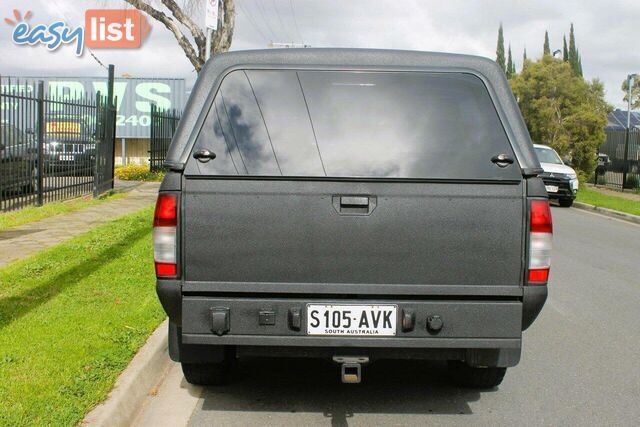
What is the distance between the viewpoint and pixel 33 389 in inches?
171

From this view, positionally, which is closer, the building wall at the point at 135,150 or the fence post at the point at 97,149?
the fence post at the point at 97,149

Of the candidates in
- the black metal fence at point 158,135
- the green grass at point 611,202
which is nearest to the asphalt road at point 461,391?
the green grass at point 611,202

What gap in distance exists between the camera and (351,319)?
3947 mm

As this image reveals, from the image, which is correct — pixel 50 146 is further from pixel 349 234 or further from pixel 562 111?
pixel 562 111

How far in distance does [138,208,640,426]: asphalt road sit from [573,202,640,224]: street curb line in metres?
11.9

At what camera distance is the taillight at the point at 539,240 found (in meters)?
3.92

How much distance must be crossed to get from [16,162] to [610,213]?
45.6 ft

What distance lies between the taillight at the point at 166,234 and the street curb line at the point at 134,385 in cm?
83

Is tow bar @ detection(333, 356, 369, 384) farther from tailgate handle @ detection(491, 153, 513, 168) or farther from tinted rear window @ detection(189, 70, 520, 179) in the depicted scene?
tailgate handle @ detection(491, 153, 513, 168)

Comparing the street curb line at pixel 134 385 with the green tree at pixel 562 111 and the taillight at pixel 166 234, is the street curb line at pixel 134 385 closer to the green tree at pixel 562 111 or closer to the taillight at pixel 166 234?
the taillight at pixel 166 234

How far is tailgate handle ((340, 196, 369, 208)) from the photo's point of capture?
388 centimetres

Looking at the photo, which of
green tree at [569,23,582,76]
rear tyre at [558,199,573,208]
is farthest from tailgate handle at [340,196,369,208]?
green tree at [569,23,582,76]

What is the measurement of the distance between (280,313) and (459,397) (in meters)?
1.65

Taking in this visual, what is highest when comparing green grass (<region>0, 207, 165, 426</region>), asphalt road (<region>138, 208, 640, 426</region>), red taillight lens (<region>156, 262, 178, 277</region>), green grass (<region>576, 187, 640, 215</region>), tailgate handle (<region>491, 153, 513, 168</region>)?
tailgate handle (<region>491, 153, 513, 168</region>)
